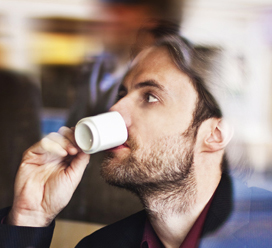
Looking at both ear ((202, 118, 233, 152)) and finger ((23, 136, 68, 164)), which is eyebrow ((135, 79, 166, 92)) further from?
finger ((23, 136, 68, 164))

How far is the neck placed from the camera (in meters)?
0.64

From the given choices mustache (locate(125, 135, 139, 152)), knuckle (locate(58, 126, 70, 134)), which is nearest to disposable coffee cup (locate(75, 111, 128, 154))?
mustache (locate(125, 135, 139, 152))

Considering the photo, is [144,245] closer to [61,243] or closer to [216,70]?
[61,243]

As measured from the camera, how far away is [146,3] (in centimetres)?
66

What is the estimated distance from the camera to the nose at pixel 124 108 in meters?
0.64

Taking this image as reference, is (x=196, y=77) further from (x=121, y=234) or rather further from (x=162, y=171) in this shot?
(x=121, y=234)

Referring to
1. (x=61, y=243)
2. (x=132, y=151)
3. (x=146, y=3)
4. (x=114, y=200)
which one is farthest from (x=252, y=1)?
(x=61, y=243)

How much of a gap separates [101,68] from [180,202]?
31 centimetres

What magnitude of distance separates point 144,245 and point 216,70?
0.38 meters

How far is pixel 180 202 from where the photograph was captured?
0.65 metres

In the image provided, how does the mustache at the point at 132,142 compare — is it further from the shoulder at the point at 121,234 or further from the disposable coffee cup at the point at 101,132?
the shoulder at the point at 121,234

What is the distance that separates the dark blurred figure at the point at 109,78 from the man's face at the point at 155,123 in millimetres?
40

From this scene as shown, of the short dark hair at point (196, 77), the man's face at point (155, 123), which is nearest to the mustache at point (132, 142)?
the man's face at point (155, 123)

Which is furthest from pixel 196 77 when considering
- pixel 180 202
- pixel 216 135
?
pixel 180 202
